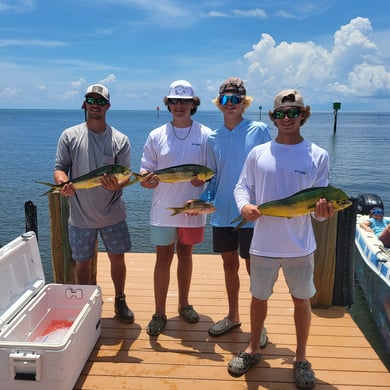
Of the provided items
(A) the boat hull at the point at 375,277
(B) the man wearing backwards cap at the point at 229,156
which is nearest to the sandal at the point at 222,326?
(B) the man wearing backwards cap at the point at 229,156

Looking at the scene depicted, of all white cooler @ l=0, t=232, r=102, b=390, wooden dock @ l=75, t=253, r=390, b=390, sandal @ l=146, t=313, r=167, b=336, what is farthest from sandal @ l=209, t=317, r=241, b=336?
white cooler @ l=0, t=232, r=102, b=390

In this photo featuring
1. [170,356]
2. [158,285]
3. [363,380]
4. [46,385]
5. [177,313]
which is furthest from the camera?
[177,313]

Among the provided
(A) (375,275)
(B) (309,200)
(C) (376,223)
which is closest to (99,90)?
(B) (309,200)

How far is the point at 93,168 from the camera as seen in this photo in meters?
3.69

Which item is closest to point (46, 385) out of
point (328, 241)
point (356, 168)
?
point (328, 241)

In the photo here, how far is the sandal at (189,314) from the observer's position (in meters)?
4.20

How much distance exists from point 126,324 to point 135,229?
881cm

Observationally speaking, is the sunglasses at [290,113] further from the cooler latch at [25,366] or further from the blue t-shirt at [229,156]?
the cooler latch at [25,366]

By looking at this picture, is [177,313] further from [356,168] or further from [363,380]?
[356,168]

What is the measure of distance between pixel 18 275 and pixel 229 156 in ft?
7.26

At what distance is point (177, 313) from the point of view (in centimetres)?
446

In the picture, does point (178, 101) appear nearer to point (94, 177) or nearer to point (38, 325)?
point (94, 177)

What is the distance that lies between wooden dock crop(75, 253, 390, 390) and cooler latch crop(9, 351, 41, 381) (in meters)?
0.49

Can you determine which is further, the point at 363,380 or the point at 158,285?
the point at 158,285
